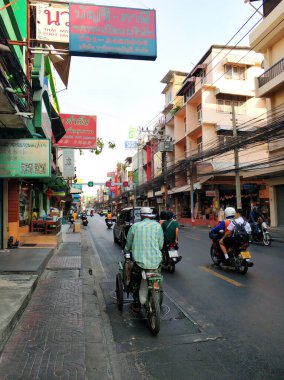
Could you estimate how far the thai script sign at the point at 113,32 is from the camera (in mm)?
7547

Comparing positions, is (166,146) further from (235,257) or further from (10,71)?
(10,71)

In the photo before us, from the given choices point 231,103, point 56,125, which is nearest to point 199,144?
point 231,103

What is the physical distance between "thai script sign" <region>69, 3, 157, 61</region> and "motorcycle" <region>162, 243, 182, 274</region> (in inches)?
190

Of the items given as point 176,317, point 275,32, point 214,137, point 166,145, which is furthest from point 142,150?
point 176,317

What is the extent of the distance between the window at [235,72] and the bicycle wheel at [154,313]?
3255 cm

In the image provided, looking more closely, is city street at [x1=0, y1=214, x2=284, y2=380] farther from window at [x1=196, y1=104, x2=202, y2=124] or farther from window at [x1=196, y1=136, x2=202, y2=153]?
window at [x1=196, y1=104, x2=202, y2=124]

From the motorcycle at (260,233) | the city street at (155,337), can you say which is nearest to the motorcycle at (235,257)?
the city street at (155,337)

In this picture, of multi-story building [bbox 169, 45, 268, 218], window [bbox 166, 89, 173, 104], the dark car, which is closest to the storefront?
multi-story building [bbox 169, 45, 268, 218]

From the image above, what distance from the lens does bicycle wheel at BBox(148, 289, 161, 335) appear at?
4.33m

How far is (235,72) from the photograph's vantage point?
33375 mm

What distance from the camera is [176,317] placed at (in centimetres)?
516

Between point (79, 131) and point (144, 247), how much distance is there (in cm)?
1199

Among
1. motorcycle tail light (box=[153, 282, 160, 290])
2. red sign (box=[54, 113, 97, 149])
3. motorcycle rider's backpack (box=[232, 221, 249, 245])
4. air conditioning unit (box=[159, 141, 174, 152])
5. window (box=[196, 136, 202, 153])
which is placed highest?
air conditioning unit (box=[159, 141, 174, 152])

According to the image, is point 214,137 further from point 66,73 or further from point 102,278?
point 102,278
